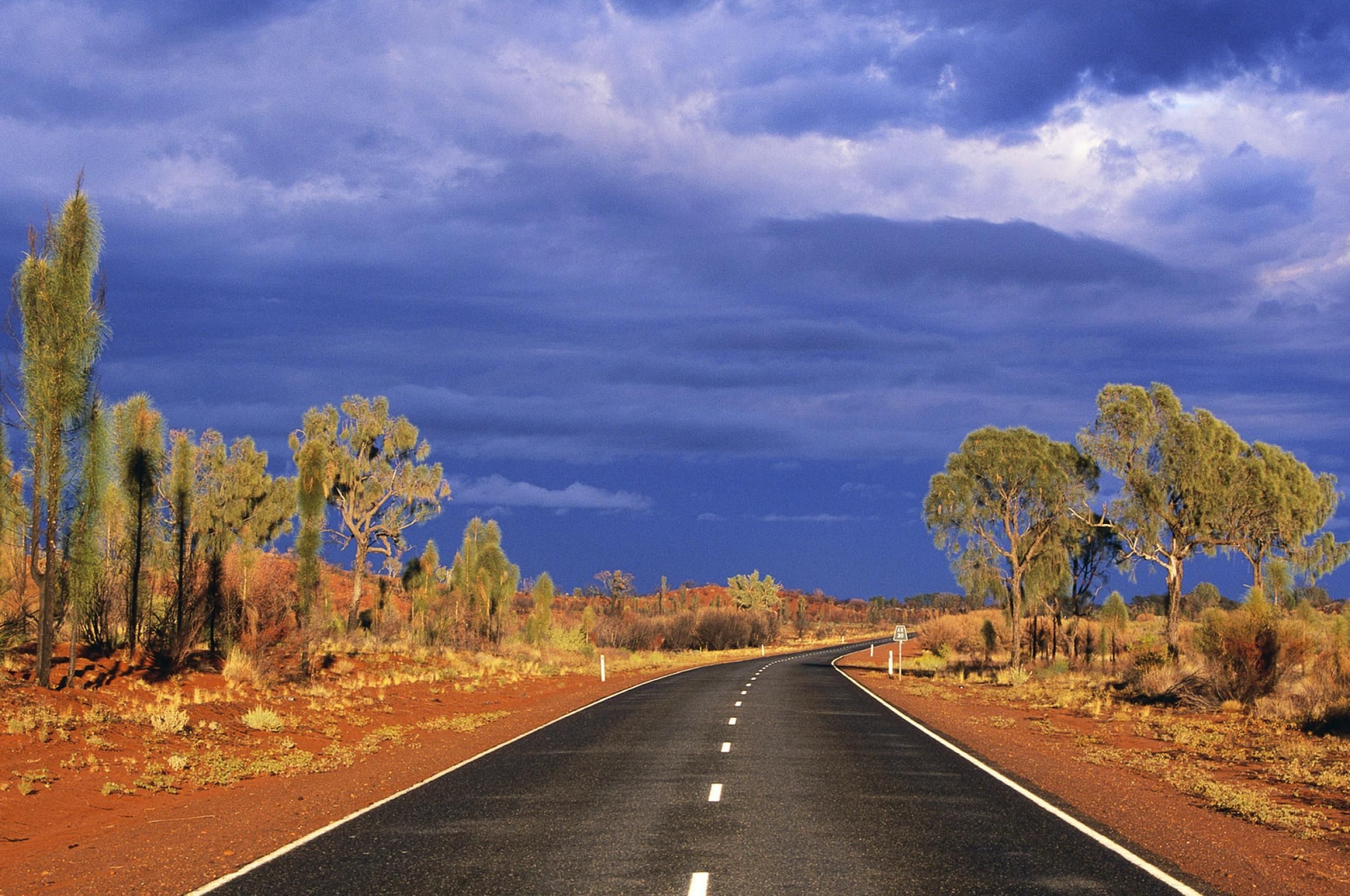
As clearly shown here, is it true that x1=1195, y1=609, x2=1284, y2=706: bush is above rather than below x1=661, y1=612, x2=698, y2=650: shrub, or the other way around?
above

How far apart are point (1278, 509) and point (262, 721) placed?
119ft

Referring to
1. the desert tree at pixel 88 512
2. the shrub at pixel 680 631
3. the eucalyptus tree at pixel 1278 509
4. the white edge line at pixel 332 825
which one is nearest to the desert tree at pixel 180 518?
the desert tree at pixel 88 512

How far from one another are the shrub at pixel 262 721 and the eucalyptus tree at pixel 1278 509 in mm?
34051

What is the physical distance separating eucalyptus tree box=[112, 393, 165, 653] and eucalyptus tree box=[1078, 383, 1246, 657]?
32676mm

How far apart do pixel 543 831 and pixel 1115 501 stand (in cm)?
3601

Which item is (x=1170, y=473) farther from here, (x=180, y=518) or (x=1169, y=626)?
(x=180, y=518)

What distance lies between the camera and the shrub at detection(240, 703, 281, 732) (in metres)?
20.5

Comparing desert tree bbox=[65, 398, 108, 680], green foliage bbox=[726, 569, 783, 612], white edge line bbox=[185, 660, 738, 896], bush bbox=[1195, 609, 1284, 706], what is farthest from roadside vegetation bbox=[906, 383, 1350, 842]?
green foliage bbox=[726, 569, 783, 612]

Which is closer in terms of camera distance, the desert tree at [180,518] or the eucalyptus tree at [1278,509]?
the desert tree at [180,518]

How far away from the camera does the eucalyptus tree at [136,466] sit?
25297mm

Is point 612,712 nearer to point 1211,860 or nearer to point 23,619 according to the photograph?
point 23,619

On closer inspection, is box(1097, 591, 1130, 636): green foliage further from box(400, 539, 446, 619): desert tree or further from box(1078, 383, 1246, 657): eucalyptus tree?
box(400, 539, 446, 619): desert tree

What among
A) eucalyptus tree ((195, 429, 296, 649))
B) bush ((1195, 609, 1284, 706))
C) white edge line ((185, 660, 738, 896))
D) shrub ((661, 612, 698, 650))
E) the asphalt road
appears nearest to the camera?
the asphalt road

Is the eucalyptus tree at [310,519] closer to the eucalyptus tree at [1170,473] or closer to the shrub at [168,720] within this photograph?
the shrub at [168,720]
